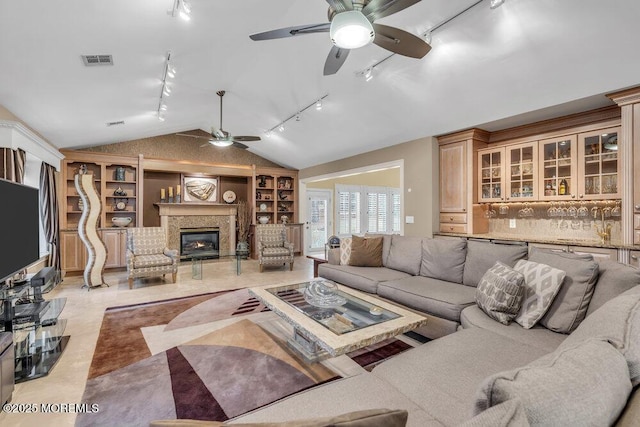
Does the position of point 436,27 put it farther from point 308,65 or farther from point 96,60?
point 96,60

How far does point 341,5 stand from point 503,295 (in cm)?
226

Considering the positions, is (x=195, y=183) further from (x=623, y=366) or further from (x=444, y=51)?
(x=623, y=366)

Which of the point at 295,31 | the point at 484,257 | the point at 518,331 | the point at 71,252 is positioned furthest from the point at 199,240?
the point at 518,331

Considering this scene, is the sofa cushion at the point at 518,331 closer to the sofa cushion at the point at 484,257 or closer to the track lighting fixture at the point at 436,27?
the sofa cushion at the point at 484,257

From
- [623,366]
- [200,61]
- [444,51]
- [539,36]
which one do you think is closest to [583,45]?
A: [539,36]

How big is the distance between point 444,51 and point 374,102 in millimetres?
1367

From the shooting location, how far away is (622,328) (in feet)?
3.33

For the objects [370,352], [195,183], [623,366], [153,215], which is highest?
[195,183]

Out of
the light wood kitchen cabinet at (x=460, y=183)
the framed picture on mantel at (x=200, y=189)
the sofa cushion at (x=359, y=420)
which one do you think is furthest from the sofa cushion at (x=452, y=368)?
the framed picture on mantel at (x=200, y=189)

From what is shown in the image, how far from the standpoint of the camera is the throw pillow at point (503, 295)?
216cm

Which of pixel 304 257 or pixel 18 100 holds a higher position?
pixel 18 100

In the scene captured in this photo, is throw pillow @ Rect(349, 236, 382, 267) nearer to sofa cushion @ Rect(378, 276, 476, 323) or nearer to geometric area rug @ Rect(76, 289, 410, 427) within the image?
sofa cushion @ Rect(378, 276, 476, 323)

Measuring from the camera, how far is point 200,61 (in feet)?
12.5

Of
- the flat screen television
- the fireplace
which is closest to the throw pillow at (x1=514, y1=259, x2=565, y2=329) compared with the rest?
the flat screen television
